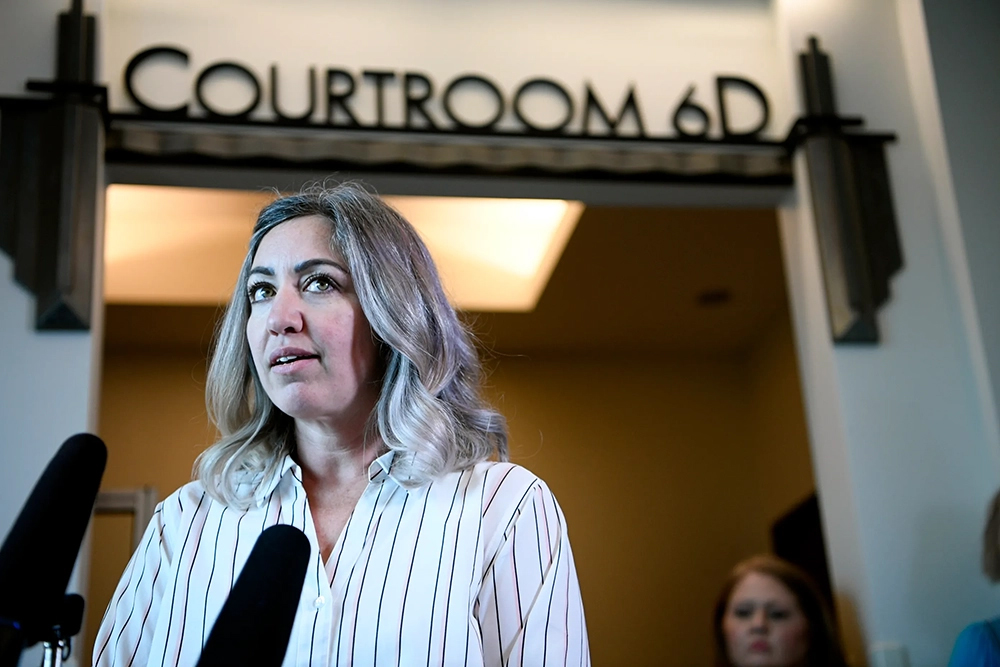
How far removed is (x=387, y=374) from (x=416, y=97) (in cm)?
256

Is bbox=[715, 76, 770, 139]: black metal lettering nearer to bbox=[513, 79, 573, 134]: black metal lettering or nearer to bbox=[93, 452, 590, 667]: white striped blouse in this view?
bbox=[513, 79, 573, 134]: black metal lettering

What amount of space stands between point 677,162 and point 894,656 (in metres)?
Result: 1.82

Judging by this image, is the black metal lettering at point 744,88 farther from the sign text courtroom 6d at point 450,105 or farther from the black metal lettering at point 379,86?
the black metal lettering at point 379,86

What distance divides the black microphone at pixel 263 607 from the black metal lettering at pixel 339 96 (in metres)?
3.14

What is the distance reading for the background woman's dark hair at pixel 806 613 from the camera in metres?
3.19

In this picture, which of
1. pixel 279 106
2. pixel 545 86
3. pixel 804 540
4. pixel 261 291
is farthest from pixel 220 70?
pixel 804 540

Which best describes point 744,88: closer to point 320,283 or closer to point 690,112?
point 690,112

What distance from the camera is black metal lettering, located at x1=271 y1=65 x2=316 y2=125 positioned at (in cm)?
379

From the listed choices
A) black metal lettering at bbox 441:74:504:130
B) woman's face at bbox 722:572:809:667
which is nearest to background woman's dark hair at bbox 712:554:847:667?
woman's face at bbox 722:572:809:667

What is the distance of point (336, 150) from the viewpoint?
12.3ft

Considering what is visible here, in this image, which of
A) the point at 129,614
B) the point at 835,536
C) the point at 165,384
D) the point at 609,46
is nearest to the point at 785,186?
the point at 609,46

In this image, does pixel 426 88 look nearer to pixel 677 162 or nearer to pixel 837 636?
pixel 677 162

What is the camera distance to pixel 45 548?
0.83 meters

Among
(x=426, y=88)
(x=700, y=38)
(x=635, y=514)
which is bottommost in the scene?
(x=635, y=514)
